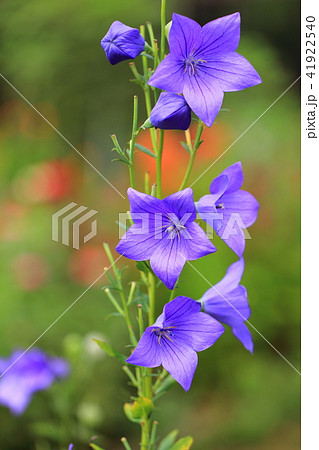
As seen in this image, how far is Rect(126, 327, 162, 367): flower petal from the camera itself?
1.11 meters

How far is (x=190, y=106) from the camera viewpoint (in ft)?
3.64

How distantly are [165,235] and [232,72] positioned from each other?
1.27 ft

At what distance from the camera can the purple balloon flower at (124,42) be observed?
120 cm

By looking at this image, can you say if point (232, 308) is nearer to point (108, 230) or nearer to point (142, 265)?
point (142, 265)

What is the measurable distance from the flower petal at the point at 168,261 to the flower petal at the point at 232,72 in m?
0.35

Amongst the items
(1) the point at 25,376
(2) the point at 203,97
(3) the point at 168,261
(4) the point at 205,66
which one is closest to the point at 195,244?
(3) the point at 168,261

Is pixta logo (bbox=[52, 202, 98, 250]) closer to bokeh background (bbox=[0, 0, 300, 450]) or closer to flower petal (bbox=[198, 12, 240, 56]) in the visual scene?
bokeh background (bbox=[0, 0, 300, 450])

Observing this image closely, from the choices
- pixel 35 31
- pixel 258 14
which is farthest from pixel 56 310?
pixel 258 14

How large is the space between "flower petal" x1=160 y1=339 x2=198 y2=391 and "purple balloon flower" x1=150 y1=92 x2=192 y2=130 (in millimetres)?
472

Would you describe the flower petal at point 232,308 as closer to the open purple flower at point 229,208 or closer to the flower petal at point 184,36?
the open purple flower at point 229,208
